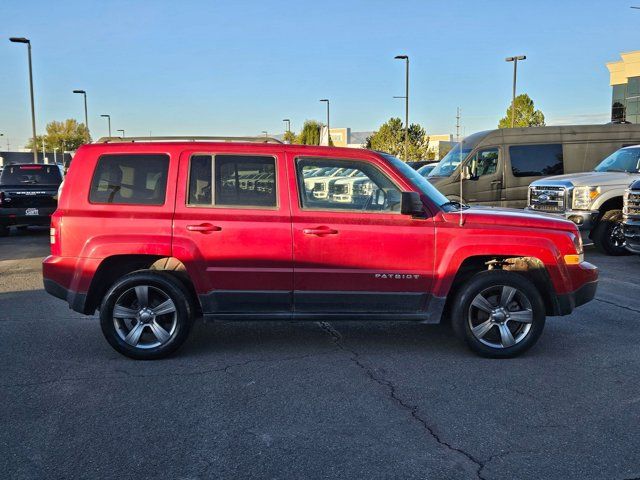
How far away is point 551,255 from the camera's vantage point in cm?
549

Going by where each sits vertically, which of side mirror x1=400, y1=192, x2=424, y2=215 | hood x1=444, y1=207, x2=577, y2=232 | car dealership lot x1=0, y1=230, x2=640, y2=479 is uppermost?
side mirror x1=400, y1=192, x2=424, y2=215

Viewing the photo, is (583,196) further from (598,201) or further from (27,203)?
(27,203)

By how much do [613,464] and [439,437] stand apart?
0.96m

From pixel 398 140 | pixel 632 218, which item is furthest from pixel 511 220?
pixel 398 140

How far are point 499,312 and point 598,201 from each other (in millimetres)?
7370

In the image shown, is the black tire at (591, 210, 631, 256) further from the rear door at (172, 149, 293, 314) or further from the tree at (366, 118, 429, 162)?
the tree at (366, 118, 429, 162)

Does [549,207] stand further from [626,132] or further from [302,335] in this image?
[302,335]

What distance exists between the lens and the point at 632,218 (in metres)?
10.4

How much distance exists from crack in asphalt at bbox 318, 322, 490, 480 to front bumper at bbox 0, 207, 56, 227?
10348 mm

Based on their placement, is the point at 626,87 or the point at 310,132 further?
the point at 310,132

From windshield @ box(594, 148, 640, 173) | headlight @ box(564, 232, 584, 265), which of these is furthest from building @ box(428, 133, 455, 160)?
headlight @ box(564, 232, 584, 265)

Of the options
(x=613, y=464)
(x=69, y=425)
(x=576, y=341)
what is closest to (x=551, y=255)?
(x=576, y=341)

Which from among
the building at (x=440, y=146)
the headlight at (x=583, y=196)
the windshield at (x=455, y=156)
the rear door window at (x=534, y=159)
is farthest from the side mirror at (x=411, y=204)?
the building at (x=440, y=146)

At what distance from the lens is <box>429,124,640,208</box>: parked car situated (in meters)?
15.1
